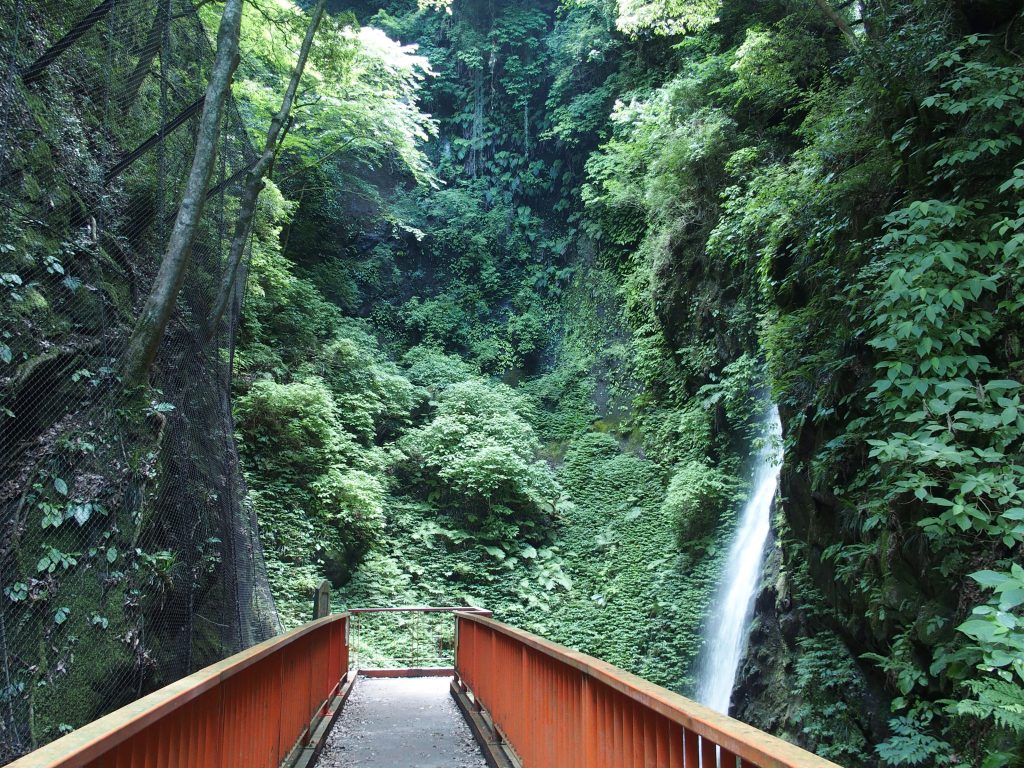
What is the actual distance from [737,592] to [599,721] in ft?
27.9

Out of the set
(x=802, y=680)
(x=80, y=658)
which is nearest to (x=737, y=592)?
(x=802, y=680)

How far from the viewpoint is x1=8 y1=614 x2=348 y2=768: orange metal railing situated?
1.76 m

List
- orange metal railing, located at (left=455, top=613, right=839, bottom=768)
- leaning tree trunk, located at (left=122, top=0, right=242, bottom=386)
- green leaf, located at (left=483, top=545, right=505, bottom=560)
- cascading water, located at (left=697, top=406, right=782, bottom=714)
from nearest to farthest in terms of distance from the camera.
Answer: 1. orange metal railing, located at (left=455, top=613, right=839, bottom=768)
2. leaning tree trunk, located at (left=122, top=0, right=242, bottom=386)
3. cascading water, located at (left=697, top=406, right=782, bottom=714)
4. green leaf, located at (left=483, top=545, right=505, bottom=560)

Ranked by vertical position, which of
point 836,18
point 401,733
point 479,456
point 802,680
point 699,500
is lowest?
point 401,733

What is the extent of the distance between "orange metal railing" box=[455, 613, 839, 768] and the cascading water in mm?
5031

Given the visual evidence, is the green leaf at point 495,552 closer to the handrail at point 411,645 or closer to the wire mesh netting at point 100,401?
the handrail at point 411,645

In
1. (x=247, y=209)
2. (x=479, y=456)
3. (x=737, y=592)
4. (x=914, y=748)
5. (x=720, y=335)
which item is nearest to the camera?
(x=914, y=748)

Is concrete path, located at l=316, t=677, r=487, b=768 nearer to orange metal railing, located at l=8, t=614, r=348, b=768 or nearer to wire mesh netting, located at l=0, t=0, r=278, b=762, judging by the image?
orange metal railing, located at l=8, t=614, r=348, b=768

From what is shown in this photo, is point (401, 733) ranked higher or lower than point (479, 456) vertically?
lower

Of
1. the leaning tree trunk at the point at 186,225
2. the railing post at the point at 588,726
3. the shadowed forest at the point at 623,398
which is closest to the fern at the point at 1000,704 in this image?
the shadowed forest at the point at 623,398

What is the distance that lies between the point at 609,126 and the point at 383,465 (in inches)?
514

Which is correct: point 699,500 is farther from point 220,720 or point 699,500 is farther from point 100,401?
point 220,720

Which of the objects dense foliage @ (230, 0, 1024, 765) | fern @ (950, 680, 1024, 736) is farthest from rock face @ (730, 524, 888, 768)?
→ fern @ (950, 680, 1024, 736)

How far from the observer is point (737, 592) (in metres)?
10.6
